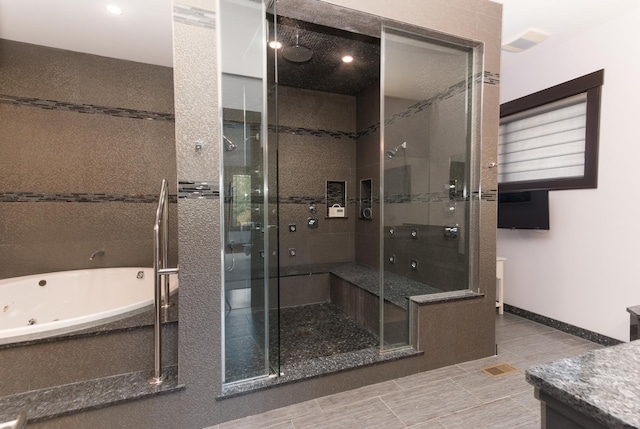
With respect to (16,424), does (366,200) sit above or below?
above

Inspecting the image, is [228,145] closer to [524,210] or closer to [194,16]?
[194,16]

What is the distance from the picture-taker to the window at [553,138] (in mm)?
2537

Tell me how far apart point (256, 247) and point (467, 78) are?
2.18m

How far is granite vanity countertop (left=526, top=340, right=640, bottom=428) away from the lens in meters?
0.50

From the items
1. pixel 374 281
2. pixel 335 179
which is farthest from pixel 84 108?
pixel 374 281

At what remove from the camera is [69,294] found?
2.64 m

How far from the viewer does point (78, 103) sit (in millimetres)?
2781

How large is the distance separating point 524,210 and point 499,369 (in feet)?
5.53

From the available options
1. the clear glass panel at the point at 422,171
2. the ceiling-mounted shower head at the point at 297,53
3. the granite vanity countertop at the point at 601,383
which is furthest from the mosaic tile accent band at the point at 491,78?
the granite vanity countertop at the point at 601,383

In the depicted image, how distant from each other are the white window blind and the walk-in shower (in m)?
1.26

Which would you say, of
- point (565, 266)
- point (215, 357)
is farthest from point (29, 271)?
point (565, 266)

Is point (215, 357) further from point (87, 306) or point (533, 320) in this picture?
point (533, 320)

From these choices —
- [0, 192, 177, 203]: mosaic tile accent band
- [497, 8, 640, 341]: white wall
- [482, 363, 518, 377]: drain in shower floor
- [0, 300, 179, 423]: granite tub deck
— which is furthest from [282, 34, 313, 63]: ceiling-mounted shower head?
[482, 363, 518, 377]: drain in shower floor

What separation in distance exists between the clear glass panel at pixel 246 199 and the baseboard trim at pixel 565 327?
2.82 meters
